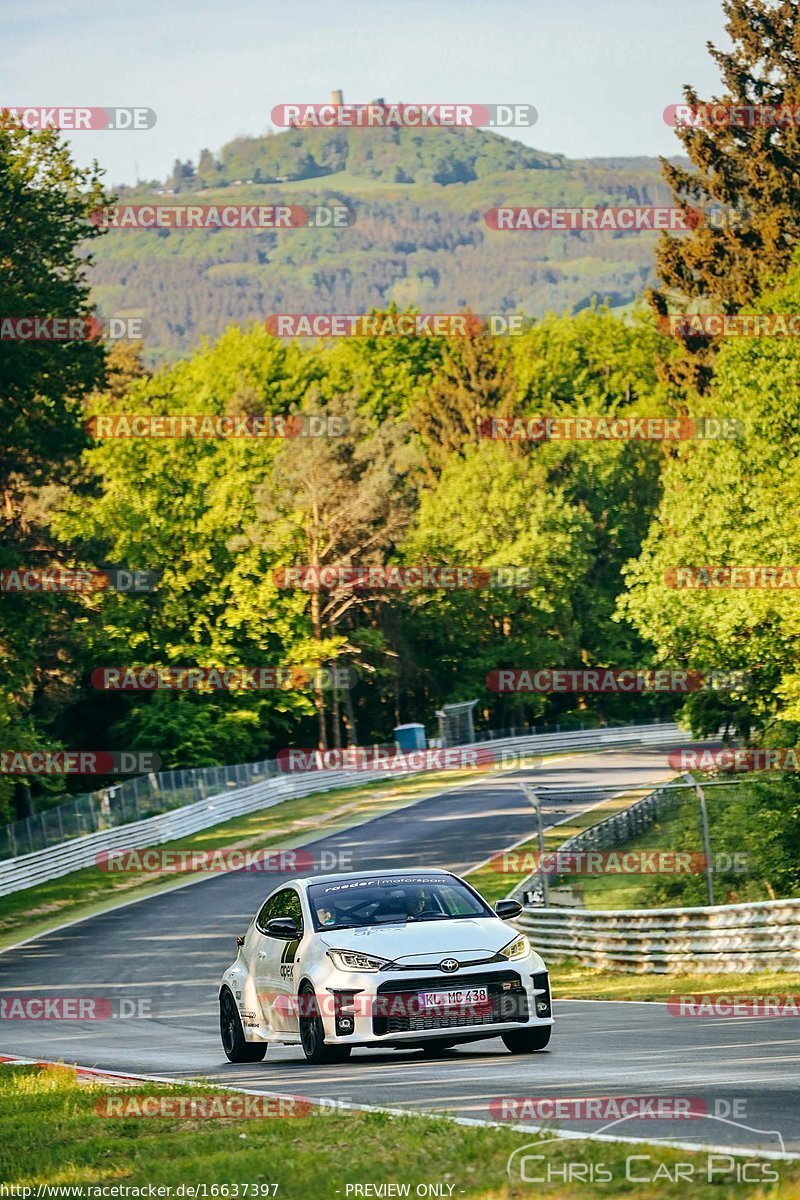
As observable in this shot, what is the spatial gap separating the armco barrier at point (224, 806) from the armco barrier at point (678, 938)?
62.1 feet

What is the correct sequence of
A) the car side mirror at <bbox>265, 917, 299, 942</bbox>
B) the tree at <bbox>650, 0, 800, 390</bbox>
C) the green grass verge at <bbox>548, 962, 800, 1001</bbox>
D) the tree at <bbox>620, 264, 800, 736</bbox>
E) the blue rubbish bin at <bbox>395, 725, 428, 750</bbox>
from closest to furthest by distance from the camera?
the car side mirror at <bbox>265, 917, 299, 942</bbox> → the green grass verge at <bbox>548, 962, 800, 1001</bbox> → the tree at <bbox>620, 264, 800, 736</bbox> → the tree at <bbox>650, 0, 800, 390</bbox> → the blue rubbish bin at <bbox>395, 725, 428, 750</bbox>

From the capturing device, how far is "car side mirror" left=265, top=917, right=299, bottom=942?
13547 mm

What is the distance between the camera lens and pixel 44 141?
43406mm

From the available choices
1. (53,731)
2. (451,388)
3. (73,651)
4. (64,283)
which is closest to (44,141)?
(64,283)

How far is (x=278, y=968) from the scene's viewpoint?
13719 millimetres

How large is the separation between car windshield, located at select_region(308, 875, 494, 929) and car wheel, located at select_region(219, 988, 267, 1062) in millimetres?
1454

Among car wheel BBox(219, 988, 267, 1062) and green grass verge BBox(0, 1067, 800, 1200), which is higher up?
green grass verge BBox(0, 1067, 800, 1200)

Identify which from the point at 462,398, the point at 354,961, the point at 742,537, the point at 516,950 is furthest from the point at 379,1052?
the point at 462,398

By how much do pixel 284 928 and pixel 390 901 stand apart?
843mm

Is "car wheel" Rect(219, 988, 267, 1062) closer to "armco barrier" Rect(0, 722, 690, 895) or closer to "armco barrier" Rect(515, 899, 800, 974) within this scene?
"armco barrier" Rect(515, 899, 800, 974)

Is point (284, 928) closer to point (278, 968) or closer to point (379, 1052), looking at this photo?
point (278, 968)

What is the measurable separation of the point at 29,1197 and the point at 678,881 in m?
28.7

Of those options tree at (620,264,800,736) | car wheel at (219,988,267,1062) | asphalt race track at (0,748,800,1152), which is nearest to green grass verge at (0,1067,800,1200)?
asphalt race track at (0,748,800,1152)

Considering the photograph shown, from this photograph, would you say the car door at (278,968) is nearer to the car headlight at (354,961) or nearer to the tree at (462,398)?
the car headlight at (354,961)
